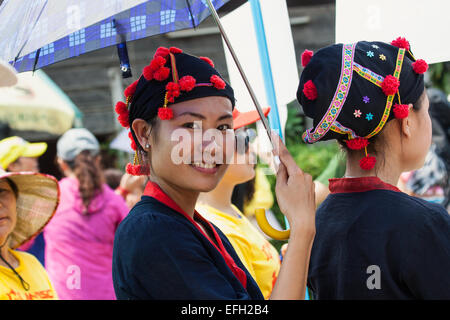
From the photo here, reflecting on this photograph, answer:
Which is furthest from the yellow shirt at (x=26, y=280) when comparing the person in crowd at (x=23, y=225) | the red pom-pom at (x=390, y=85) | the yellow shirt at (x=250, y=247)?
the red pom-pom at (x=390, y=85)

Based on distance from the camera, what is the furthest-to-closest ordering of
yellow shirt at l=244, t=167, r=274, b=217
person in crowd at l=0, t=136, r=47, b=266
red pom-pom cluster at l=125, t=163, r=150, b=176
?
1. yellow shirt at l=244, t=167, r=274, b=217
2. person in crowd at l=0, t=136, r=47, b=266
3. red pom-pom cluster at l=125, t=163, r=150, b=176

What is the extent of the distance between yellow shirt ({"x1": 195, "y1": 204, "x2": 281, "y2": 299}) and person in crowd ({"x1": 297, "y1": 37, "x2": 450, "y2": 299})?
0.99m

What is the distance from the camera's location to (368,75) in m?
1.90

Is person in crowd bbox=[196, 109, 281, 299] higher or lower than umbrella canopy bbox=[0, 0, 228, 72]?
lower

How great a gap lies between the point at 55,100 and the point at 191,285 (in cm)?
463

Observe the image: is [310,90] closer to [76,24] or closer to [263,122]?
[263,122]

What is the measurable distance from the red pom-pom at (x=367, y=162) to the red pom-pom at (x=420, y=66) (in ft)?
1.11

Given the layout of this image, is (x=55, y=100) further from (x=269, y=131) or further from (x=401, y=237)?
(x=401, y=237)

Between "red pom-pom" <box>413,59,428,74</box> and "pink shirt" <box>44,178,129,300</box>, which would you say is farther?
"pink shirt" <box>44,178,129,300</box>

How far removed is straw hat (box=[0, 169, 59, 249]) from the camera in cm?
313

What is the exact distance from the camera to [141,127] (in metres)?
1.90

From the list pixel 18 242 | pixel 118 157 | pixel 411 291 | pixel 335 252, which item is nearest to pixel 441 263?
pixel 411 291

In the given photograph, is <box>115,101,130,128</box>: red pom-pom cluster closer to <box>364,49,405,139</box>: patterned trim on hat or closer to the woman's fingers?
the woman's fingers

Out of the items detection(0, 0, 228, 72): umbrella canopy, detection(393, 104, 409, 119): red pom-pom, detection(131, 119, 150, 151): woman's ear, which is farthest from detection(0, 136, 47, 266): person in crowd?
detection(393, 104, 409, 119): red pom-pom
